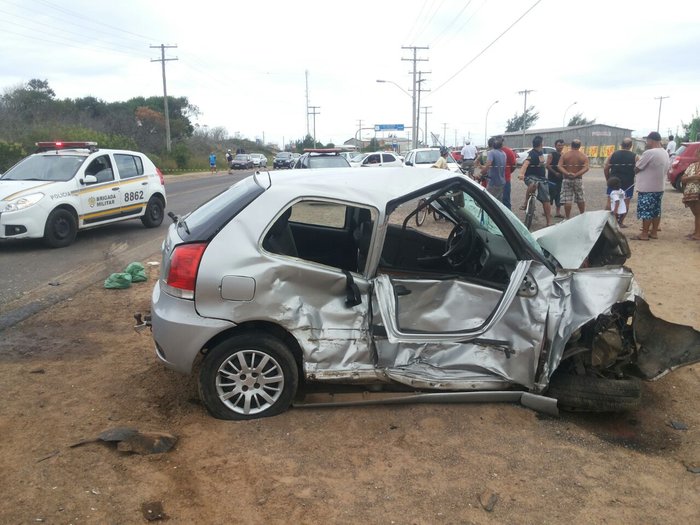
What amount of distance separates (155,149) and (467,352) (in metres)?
50.1

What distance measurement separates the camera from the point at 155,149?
162 ft

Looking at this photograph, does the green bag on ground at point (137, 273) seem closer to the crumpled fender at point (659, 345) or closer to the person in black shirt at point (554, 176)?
the crumpled fender at point (659, 345)

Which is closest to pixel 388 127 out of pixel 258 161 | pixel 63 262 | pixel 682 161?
pixel 258 161

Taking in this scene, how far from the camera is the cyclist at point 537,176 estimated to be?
10.8m

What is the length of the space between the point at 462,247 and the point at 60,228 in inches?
300

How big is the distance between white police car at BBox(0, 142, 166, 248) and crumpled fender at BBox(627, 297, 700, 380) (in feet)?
28.5

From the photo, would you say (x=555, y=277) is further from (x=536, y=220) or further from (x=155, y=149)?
(x=155, y=149)

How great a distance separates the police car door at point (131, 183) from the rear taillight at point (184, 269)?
317 inches

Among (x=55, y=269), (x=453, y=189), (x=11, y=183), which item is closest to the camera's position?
(x=453, y=189)

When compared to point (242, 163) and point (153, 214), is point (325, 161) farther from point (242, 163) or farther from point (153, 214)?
point (242, 163)

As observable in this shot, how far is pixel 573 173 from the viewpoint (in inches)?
428

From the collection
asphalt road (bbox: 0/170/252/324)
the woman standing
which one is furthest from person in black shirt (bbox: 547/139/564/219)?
asphalt road (bbox: 0/170/252/324)

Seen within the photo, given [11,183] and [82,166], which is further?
[82,166]

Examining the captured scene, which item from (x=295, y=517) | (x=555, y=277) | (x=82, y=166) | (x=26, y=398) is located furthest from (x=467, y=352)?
(x=82, y=166)
